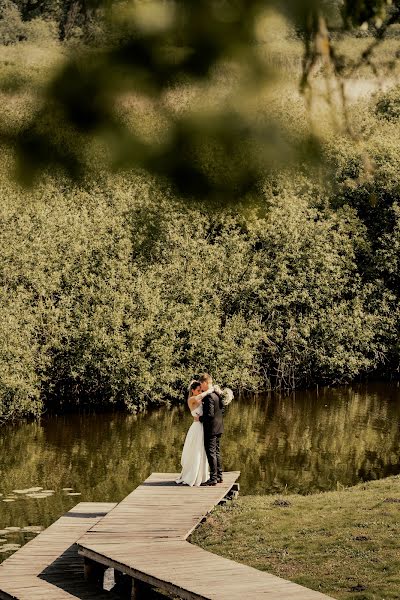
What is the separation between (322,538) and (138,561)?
3377 millimetres

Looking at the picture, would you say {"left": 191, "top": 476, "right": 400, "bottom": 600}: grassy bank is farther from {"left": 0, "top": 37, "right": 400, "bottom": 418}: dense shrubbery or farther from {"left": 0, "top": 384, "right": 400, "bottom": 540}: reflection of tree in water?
{"left": 0, "top": 37, "right": 400, "bottom": 418}: dense shrubbery

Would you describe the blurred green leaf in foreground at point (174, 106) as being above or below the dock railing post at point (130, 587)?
above

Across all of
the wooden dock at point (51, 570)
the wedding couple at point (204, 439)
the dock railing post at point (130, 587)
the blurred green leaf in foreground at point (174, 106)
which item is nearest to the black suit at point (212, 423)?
the wedding couple at point (204, 439)

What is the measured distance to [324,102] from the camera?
4590 mm

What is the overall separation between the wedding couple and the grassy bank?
662 mm

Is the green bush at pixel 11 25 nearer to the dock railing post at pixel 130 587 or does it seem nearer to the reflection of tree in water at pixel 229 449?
the dock railing post at pixel 130 587

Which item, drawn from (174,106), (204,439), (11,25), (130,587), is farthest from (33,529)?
(11,25)

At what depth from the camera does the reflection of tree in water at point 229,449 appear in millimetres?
22953

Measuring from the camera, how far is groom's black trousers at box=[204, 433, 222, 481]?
17.9m

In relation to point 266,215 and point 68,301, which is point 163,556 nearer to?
point 266,215

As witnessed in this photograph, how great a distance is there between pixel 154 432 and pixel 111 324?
4879 mm

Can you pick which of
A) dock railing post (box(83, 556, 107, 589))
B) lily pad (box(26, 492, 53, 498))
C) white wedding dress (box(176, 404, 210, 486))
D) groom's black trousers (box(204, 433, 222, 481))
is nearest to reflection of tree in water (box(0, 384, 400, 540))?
lily pad (box(26, 492, 53, 498))

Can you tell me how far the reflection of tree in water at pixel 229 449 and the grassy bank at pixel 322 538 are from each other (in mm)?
3707

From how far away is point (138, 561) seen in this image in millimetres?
12883
